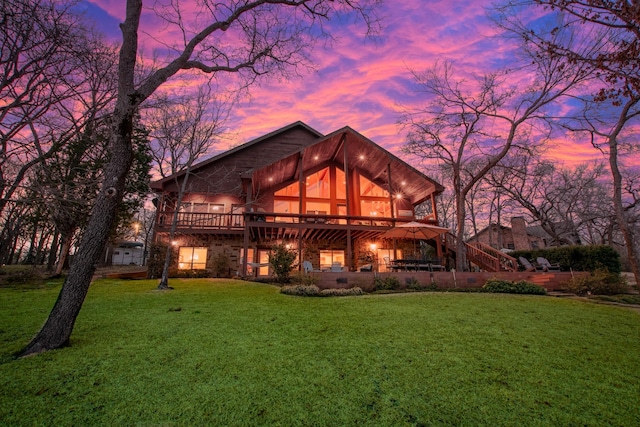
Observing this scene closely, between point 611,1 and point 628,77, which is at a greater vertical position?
point 611,1

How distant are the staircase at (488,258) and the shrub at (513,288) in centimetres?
350

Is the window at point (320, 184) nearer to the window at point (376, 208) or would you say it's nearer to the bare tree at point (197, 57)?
the window at point (376, 208)

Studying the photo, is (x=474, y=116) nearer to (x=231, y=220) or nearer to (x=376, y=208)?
(x=376, y=208)

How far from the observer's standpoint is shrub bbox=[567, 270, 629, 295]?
32.9 feet

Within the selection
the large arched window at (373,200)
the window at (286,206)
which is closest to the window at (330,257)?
the window at (286,206)

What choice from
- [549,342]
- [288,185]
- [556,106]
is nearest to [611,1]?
[549,342]

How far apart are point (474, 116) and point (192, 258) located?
1900 centimetres

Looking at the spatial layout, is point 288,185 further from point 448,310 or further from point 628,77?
point 628,77

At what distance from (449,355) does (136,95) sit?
6.14 metres

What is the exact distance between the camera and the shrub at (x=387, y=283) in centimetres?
1068

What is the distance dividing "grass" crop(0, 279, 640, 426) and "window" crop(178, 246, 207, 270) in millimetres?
10447

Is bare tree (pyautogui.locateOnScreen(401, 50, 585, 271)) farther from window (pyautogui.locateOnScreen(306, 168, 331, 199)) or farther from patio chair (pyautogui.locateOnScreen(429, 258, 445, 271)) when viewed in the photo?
window (pyautogui.locateOnScreen(306, 168, 331, 199))

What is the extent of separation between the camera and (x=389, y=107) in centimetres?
1705

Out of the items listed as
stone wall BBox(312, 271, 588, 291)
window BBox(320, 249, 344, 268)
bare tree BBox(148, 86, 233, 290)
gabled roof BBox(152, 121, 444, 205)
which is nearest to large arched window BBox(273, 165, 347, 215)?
gabled roof BBox(152, 121, 444, 205)
